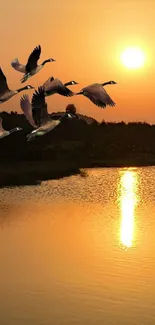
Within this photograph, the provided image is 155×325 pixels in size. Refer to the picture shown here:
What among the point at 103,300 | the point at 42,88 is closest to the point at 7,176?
the point at 103,300

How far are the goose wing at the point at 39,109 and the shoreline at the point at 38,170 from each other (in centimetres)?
4020

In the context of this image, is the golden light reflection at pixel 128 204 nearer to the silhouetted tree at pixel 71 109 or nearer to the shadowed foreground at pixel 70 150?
the shadowed foreground at pixel 70 150

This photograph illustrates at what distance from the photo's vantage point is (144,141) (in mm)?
120000

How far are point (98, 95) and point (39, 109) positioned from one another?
4.09 ft

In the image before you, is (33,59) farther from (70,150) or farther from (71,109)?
(70,150)

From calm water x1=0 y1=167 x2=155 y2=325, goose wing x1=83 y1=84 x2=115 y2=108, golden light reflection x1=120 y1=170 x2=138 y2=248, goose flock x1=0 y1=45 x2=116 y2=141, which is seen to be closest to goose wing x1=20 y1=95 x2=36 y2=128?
goose flock x1=0 y1=45 x2=116 y2=141

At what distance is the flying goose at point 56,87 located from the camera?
37.0 feet

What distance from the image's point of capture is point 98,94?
11.5 metres

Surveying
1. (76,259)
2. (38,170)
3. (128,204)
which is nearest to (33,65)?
(76,259)

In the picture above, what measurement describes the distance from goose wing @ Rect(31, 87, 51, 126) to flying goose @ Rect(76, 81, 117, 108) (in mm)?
971

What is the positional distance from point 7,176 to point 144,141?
205ft

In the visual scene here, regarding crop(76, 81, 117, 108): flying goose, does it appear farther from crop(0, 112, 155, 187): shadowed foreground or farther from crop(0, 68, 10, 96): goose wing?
crop(0, 112, 155, 187): shadowed foreground

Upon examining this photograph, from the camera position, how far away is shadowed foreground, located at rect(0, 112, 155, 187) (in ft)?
222

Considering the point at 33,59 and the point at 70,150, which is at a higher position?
the point at 70,150
